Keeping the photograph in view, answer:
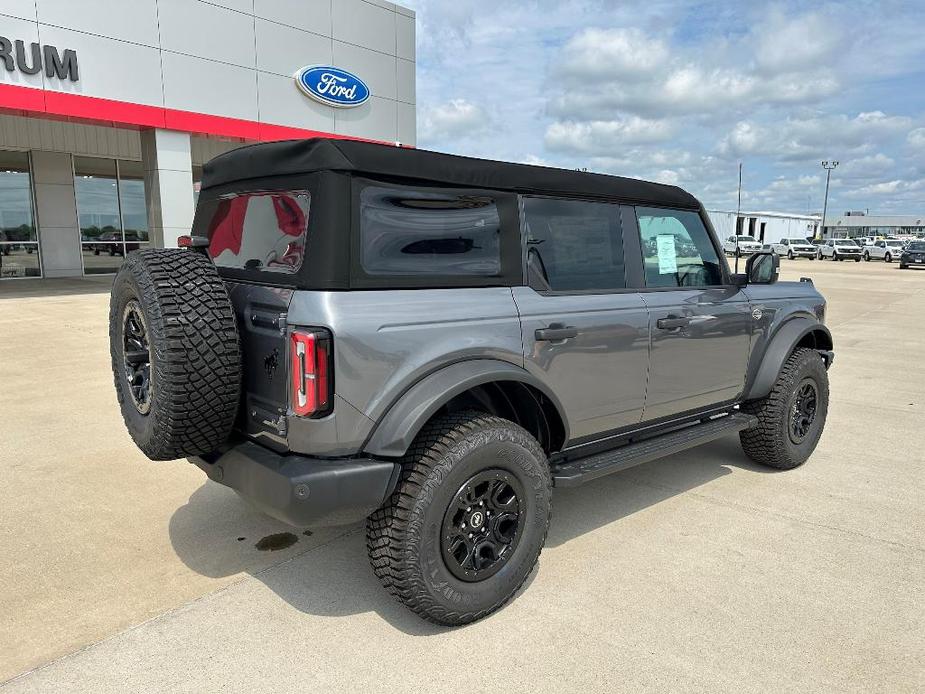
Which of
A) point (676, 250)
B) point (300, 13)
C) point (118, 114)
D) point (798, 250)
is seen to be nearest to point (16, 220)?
point (118, 114)

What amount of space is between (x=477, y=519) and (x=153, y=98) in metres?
14.2

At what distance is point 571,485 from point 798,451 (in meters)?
2.37

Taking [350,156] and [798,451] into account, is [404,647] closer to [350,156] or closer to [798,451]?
[350,156]

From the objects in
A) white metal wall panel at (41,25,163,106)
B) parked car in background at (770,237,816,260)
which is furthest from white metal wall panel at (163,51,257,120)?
parked car in background at (770,237,816,260)

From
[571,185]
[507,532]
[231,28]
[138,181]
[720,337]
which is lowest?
[507,532]

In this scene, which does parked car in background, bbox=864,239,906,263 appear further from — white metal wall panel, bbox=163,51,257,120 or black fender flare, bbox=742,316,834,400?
black fender flare, bbox=742,316,834,400

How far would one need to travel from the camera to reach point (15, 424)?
5320 millimetres

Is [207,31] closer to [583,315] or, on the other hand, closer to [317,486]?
[583,315]

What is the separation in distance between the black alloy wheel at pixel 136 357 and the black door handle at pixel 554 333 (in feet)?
5.46

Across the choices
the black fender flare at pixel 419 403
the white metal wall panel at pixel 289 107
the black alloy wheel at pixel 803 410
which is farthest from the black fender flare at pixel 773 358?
the white metal wall panel at pixel 289 107

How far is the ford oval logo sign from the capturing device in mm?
16062

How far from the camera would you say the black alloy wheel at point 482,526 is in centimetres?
263

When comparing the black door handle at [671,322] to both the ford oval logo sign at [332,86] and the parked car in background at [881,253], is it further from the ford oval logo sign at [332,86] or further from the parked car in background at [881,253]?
the parked car in background at [881,253]

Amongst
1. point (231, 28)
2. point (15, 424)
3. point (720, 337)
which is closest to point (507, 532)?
point (720, 337)
